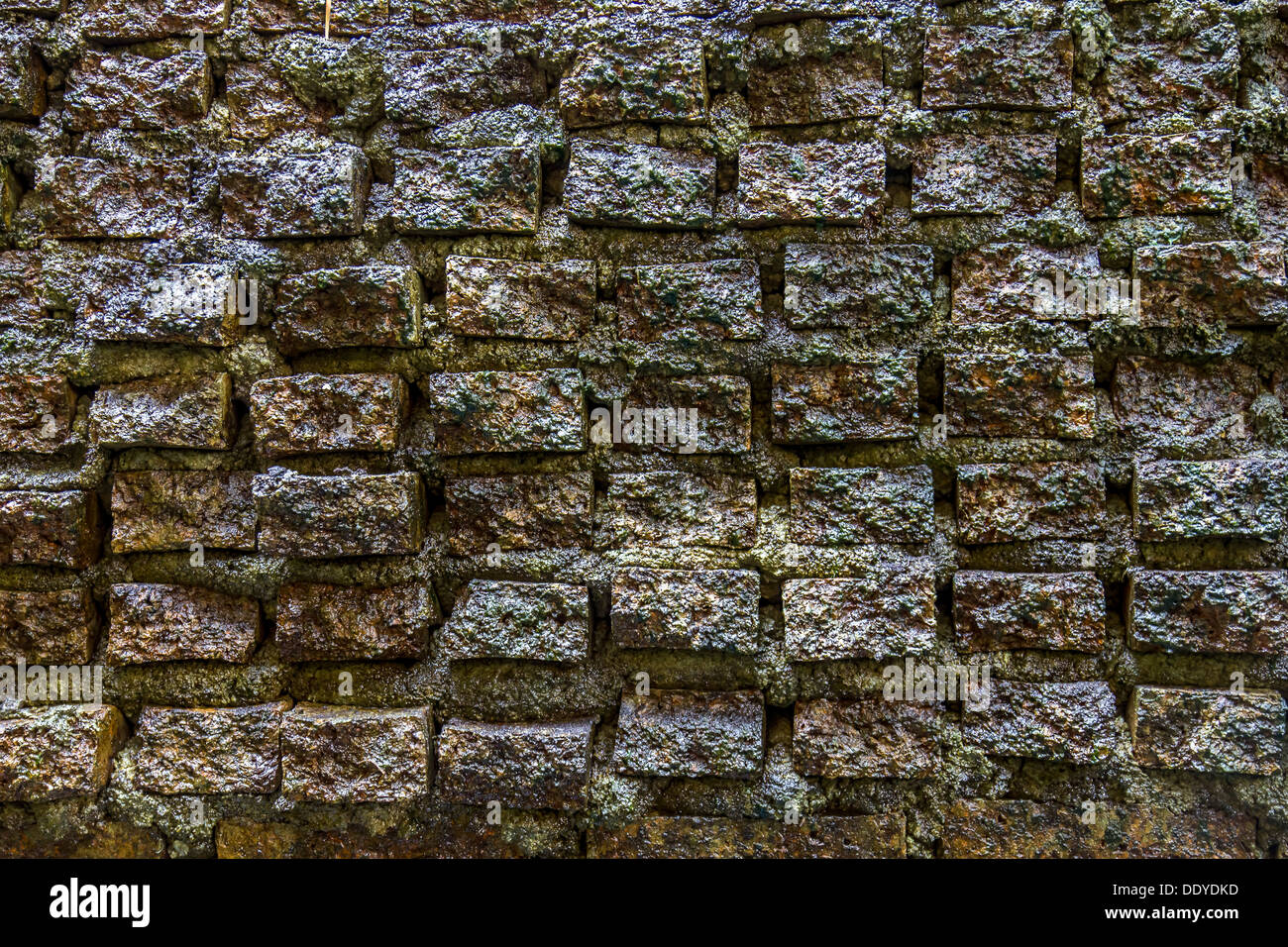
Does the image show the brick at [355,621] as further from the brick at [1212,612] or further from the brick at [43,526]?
the brick at [1212,612]

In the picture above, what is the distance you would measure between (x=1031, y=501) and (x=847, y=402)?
0.85 ft

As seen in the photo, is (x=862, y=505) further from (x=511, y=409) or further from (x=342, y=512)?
(x=342, y=512)

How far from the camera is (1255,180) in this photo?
1.07 m

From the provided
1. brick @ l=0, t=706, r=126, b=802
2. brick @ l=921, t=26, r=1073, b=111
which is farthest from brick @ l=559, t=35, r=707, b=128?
brick @ l=0, t=706, r=126, b=802

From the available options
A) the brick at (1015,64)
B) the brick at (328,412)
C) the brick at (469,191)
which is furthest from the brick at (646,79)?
the brick at (328,412)

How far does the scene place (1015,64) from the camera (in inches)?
42.1

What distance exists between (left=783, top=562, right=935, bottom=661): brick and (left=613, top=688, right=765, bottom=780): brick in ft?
0.35

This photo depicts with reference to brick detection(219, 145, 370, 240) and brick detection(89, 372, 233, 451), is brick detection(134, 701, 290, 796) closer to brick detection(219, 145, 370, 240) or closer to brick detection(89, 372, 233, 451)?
brick detection(89, 372, 233, 451)

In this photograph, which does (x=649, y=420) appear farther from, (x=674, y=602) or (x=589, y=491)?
(x=674, y=602)

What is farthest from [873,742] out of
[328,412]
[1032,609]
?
[328,412]

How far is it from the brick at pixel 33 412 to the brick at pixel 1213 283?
55.0 inches

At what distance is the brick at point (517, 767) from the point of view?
106 centimetres

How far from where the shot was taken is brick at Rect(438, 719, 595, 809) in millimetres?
1062
